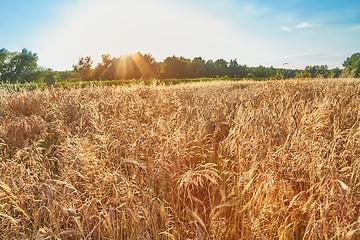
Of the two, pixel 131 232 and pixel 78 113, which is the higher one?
pixel 78 113

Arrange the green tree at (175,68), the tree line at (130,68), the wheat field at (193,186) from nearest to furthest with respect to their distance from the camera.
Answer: the wheat field at (193,186) → the tree line at (130,68) → the green tree at (175,68)

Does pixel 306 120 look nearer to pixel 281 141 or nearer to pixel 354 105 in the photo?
pixel 281 141

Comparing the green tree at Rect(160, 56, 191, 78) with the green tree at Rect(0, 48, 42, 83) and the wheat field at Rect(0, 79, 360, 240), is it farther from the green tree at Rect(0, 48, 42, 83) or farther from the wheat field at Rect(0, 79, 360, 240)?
the wheat field at Rect(0, 79, 360, 240)

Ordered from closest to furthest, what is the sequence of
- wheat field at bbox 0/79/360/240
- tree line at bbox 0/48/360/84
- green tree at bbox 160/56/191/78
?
wheat field at bbox 0/79/360/240
tree line at bbox 0/48/360/84
green tree at bbox 160/56/191/78

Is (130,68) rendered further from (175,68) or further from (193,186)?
(193,186)

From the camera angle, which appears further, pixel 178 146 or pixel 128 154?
pixel 128 154

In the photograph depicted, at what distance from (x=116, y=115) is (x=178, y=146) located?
235cm

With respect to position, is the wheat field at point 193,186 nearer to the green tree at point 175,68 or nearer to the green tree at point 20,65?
the green tree at point 175,68

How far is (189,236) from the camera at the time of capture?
1789 millimetres

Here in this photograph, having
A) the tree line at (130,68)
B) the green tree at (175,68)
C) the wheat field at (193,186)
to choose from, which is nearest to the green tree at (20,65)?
the tree line at (130,68)

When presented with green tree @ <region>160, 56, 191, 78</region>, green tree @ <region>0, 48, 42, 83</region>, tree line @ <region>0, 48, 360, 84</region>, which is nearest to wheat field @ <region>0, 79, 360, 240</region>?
tree line @ <region>0, 48, 360, 84</region>

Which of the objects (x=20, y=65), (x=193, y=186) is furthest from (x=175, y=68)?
(x=193, y=186)

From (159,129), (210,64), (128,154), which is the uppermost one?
(210,64)

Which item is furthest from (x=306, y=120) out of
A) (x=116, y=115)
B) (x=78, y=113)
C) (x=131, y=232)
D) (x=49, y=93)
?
(x=49, y=93)
